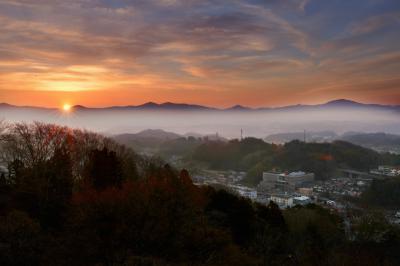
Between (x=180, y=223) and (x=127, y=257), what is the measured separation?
7.37ft

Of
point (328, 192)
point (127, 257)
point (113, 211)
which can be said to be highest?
point (113, 211)

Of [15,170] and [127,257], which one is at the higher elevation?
[15,170]

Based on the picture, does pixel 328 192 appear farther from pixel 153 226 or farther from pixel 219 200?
pixel 153 226

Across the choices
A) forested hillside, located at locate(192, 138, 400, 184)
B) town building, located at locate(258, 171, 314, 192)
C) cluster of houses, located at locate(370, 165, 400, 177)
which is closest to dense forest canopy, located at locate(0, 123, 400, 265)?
town building, located at locate(258, 171, 314, 192)

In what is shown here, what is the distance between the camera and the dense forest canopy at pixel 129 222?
32.2 ft

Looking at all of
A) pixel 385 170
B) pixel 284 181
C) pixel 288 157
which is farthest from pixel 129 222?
pixel 385 170

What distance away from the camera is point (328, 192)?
48.2m

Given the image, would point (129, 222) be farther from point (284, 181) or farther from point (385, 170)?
point (385, 170)

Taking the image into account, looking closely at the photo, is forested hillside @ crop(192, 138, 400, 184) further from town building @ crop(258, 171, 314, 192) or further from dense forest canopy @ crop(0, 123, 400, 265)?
dense forest canopy @ crop(0, 123, 400, 265)

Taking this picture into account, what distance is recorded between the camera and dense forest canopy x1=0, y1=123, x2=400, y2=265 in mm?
9805

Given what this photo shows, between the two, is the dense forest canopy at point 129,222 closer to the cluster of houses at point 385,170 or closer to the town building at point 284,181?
the town building at point 284,181

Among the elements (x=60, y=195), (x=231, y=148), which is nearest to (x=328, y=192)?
(x=231, y=148)

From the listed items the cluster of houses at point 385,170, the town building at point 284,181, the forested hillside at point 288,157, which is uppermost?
the forested hillside at point 288,157

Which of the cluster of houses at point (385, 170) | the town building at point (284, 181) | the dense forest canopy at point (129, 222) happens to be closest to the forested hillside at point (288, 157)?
the cluster of houses at point (385, 170)
